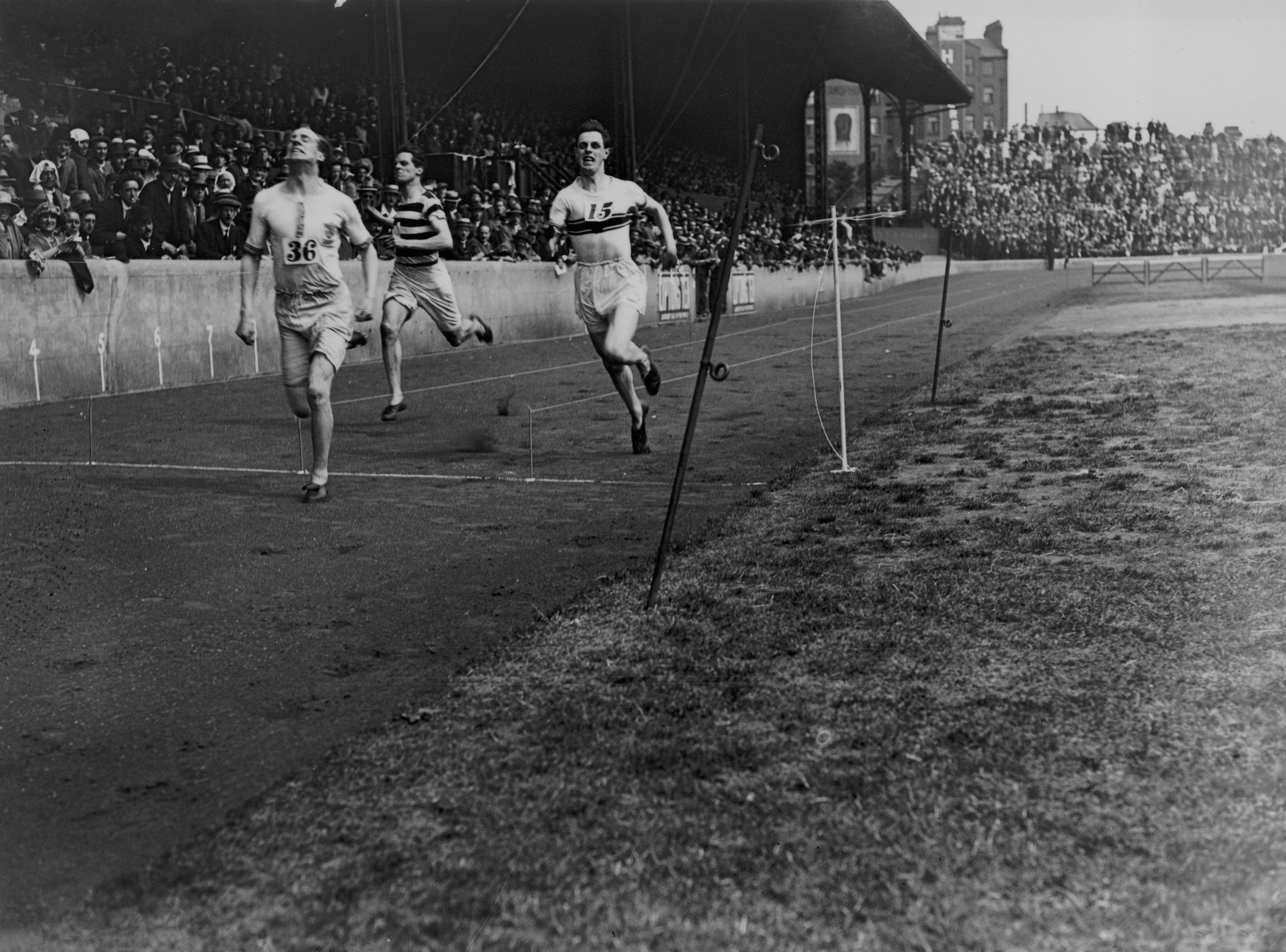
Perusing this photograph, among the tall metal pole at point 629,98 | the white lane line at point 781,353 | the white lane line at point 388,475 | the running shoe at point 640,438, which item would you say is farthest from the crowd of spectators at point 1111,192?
the white lane line at point 388,475

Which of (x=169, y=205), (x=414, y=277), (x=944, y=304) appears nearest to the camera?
(x=944, y=304)

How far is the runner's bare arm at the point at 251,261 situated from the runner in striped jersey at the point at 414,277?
12.7 ft

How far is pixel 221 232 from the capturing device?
685 inches

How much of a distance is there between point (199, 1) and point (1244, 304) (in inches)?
846

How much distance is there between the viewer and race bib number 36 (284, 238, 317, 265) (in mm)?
8477

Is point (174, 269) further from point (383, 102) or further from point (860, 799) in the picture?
point (860, 799)

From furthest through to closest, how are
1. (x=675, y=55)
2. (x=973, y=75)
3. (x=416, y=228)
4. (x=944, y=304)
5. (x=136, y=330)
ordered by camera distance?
(x=973, y=75)
(x=675, y=55)
(x=136, y=330)
(x=416, y=228)
(x=944, y=304)

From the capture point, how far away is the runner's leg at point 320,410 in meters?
8.59

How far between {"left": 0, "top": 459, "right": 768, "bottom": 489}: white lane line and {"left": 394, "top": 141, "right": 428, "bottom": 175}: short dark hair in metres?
7.58

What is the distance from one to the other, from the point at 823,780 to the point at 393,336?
946 cm

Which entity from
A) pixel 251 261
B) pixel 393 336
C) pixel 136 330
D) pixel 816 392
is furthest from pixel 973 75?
pixel 251 261

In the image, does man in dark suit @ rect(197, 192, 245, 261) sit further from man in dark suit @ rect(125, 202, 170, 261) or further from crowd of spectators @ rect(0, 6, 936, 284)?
man in dark suit @ rect(125, 202, 170, 261)

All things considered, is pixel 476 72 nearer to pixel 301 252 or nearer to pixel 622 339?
pixel 622 339

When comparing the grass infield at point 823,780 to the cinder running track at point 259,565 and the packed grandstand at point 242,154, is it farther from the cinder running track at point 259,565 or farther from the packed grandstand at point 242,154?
the packed grandstand at point 242,154
